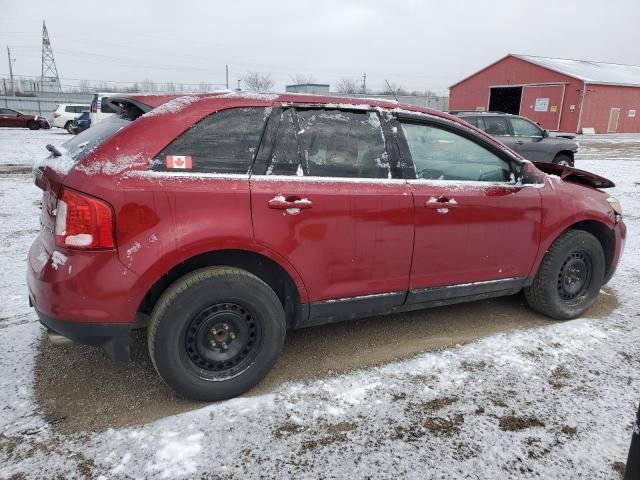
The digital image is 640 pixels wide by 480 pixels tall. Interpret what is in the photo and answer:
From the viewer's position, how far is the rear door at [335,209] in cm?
272

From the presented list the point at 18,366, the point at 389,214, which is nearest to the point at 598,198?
the point at 389,214

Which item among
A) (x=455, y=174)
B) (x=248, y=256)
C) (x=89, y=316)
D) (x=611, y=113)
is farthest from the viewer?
(x=611, y=113)

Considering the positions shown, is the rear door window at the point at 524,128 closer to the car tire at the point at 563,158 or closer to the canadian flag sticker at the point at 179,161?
the car tire at the point at 563,158

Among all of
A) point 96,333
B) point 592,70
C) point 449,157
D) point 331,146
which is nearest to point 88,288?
point 96,333

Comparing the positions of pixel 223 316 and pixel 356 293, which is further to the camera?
pixel 356 293

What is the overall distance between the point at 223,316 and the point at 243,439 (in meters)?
0.67

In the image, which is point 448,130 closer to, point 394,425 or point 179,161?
point 179,161

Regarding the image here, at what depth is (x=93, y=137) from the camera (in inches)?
106

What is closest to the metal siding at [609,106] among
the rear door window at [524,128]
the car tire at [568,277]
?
the rear door window at [524,128]

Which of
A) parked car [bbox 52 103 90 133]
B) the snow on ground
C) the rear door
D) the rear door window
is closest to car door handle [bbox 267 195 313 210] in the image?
the rear door

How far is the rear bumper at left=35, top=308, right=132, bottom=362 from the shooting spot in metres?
2.45

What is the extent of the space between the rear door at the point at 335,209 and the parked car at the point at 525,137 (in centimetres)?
919

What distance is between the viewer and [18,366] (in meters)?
3.05

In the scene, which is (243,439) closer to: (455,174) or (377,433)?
(377,433)
